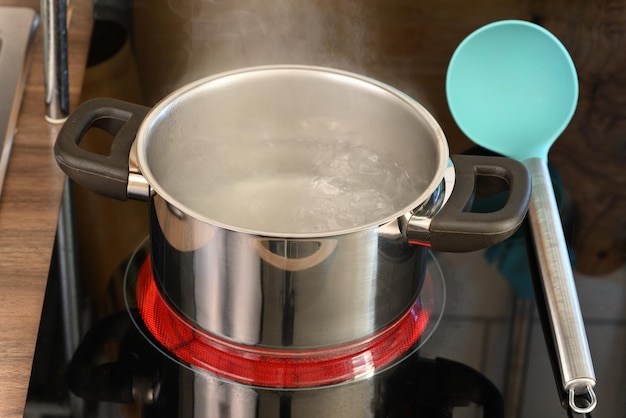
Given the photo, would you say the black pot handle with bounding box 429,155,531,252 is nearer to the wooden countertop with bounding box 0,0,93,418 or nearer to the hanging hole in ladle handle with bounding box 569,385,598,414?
the hanging hole in ladle handle with bounding box 569,385,598,414

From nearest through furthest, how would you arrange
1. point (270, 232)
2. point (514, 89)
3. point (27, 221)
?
point (270, 232), point (27, 221), point (514, 89)

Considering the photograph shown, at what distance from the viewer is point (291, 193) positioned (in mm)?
914

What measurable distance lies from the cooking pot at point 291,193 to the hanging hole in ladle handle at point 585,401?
145 mm

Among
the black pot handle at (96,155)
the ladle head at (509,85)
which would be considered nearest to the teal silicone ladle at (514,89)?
the ladle head at (509,85)

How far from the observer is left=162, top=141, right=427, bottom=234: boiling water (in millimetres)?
874

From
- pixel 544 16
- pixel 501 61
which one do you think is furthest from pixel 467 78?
pixel 544 16

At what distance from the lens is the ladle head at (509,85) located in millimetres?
986

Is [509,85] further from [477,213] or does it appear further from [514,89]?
[477,213]

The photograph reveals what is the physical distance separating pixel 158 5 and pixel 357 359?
61 centimetres

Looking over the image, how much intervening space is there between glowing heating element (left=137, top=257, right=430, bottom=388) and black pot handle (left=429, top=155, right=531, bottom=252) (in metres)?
0.12

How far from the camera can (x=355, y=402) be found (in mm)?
729

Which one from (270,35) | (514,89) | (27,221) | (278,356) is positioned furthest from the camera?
(270,35)

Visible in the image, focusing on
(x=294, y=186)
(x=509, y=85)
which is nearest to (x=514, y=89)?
(x=509, y=85)

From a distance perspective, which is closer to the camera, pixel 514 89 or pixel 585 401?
pixel 585 401
